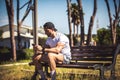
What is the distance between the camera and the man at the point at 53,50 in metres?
4.94

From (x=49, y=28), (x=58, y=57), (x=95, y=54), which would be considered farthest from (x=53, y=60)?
(x=95, y=54)

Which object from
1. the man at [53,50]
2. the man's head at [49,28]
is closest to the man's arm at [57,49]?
the man at [53,50]

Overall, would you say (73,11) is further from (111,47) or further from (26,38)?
(111,47)

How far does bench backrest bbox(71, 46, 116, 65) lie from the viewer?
17.6ft

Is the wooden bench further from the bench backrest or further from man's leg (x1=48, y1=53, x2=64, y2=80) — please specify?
man's leg (x1=48, y1=53, x2=64, y2=80)

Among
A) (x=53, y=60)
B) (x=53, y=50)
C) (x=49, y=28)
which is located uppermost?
(x=49, y=28)

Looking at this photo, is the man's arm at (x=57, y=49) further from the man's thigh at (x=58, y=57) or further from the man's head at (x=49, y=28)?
the man's head at (x=49, y=28)

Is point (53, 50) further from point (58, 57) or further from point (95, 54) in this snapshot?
point (95, 54)

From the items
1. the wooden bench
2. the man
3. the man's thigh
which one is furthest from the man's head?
the wooden bench

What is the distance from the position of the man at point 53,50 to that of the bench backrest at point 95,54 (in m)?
0.54

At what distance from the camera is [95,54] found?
18.4 ft

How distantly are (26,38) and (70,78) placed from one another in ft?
111

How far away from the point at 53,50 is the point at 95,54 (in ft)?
3.14

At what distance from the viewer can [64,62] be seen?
5.25 meters
